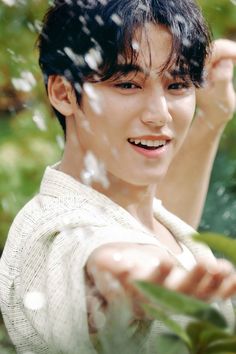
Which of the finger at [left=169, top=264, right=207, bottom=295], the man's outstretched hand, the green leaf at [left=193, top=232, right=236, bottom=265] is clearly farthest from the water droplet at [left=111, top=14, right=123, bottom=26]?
the green leaf at [left=193, top=232, right=236, bottom=265]

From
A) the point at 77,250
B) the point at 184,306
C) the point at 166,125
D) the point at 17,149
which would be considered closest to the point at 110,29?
the point at 166,125

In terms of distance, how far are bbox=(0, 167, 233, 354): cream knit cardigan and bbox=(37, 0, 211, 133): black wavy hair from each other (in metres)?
0.20

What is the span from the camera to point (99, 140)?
1.63 m

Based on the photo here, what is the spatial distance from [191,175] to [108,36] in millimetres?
577

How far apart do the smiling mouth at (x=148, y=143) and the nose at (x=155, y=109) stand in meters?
0.05

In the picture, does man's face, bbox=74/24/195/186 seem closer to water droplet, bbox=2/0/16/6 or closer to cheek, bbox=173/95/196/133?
cheek, bbox=173/95/196/133

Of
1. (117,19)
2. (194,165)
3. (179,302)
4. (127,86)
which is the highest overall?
(117,19)

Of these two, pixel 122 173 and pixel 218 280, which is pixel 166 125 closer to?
pixel 122 173

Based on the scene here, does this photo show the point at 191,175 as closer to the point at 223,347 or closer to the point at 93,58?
the point at 93,58

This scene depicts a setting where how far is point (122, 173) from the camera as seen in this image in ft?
5.35

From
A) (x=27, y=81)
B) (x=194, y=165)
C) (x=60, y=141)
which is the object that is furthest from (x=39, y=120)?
(x=194, y=165)

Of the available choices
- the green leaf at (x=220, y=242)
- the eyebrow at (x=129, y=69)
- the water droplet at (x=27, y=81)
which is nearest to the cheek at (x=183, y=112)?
the eyebrow at (x=129, y=69)

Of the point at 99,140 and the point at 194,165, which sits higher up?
the point at 99,140

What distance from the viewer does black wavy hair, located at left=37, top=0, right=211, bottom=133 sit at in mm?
1593
